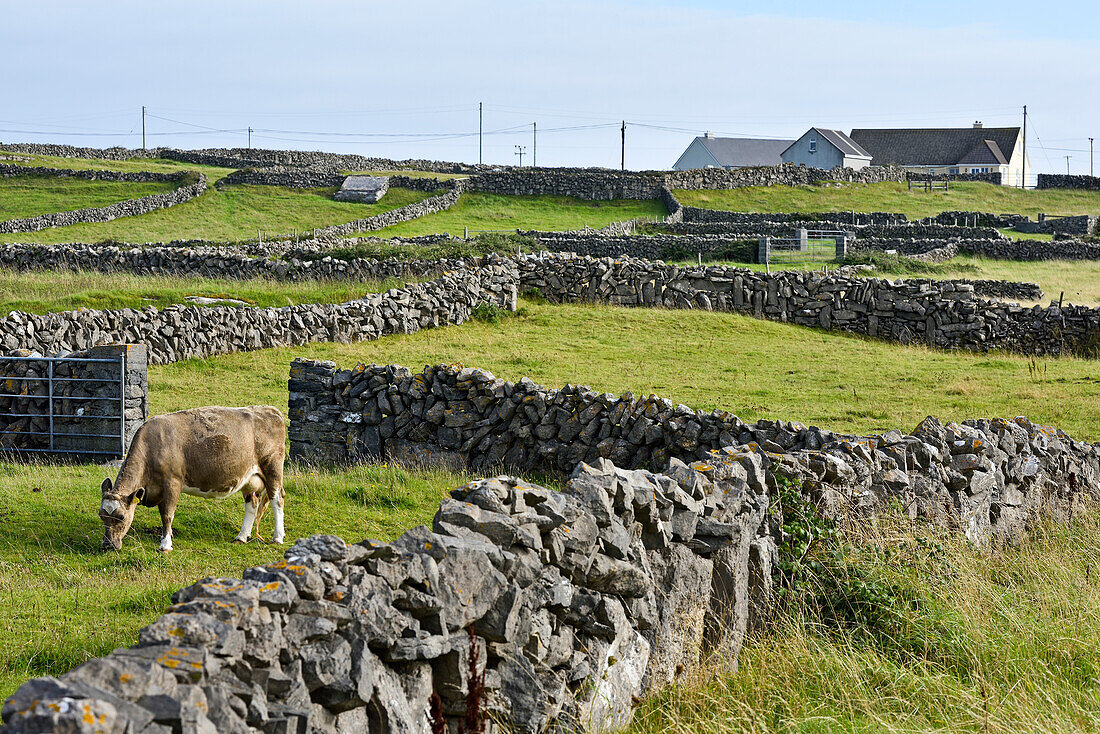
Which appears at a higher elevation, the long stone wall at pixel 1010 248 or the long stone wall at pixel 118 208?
the long stone wall at pixel 118 208

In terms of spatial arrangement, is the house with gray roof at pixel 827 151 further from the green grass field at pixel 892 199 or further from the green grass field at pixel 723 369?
the green grass field at pixel 723 369

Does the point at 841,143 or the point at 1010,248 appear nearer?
the point at 1010,248

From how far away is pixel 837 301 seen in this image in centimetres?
2705

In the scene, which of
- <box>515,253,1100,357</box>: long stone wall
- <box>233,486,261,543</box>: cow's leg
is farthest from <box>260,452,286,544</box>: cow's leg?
<box>515,253,1100,357</box>: long stone wall

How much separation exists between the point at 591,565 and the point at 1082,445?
302 inches

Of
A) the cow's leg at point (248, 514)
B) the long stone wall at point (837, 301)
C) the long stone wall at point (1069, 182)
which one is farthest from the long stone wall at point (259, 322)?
the long stone wall at point (1069, 182)

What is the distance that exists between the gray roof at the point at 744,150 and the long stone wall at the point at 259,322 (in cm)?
7851

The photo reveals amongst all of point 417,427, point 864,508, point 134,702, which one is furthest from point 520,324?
point 134,702

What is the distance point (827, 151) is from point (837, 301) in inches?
2692

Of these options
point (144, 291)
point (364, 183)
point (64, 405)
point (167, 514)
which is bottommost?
point (167, 514)

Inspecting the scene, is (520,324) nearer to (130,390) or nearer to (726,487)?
(130,390)

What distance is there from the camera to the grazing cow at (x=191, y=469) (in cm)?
1050

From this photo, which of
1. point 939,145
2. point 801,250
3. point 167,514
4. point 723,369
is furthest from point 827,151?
point 167,514

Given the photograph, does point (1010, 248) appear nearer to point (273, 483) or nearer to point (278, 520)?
point (273, 483)
